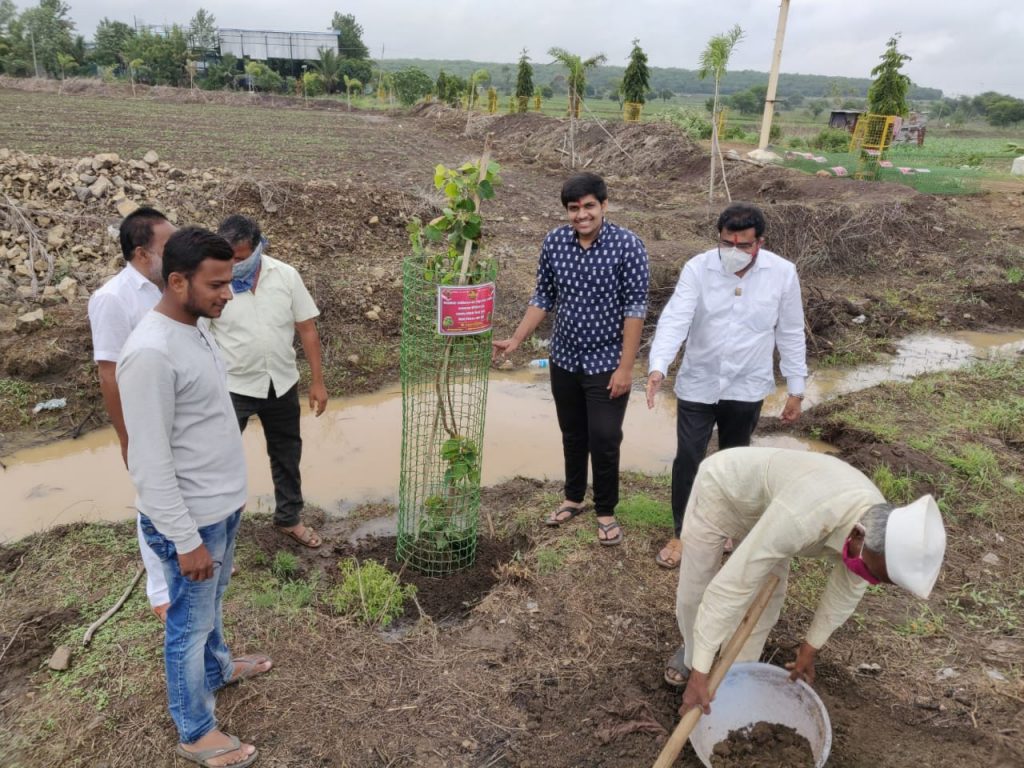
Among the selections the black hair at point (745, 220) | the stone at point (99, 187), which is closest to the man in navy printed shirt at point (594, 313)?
the black hair at point (745, 220)

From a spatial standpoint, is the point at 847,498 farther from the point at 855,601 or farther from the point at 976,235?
the point at 976,235

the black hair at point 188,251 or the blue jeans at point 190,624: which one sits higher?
the black hair at point 188,251

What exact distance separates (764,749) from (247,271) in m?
2.94

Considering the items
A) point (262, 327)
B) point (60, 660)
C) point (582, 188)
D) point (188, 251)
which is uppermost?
point (582, 188)

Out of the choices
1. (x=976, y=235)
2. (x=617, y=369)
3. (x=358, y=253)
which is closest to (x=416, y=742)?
(x=617, y=369)

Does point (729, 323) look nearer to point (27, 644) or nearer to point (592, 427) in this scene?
point (592, 427)

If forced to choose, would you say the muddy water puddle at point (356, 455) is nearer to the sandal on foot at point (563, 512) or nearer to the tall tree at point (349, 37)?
the sandal on foot at point (563, 512)

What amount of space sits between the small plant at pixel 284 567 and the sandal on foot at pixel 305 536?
0.25m

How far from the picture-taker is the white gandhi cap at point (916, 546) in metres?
1.69

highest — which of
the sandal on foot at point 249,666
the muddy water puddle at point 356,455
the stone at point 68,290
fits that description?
the stone at point 68,290

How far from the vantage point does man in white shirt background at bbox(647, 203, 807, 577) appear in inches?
126

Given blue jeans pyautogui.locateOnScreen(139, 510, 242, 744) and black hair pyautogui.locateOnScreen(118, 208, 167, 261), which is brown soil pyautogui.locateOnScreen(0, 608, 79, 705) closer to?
blue jeans pyautogui.locateOnScreen(139, 510, 242, 744)

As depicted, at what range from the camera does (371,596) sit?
10.7 ft

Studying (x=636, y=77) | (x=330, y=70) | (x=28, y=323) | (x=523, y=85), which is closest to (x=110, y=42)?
(x=330, y=70)
